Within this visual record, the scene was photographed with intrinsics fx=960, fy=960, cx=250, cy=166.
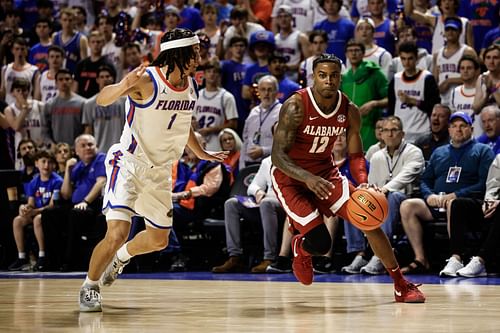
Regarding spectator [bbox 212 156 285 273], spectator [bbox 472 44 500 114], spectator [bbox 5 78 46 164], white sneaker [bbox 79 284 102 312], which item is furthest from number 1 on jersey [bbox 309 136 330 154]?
spectator [bbox 5 78 46 164]

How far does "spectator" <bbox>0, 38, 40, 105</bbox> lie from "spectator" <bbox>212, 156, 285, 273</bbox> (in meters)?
3.98

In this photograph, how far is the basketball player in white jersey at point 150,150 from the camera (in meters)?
Result: 5.86

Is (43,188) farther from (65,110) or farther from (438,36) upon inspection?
(438,36)

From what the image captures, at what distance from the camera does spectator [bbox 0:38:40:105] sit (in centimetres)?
1235

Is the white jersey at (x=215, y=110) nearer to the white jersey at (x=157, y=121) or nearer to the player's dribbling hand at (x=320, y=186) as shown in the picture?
the white jersey at (x=157, y=121)

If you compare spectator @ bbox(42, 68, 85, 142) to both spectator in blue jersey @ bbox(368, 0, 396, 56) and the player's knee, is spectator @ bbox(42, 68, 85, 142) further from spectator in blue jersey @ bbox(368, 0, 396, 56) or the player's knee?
the player's knee

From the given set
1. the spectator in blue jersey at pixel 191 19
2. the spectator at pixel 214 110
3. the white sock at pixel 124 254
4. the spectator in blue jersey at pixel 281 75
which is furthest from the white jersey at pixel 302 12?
the white sock at pixel 124 254

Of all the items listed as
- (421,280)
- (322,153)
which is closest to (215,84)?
(421,280)

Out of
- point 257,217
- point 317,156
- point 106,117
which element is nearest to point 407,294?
point 317,156

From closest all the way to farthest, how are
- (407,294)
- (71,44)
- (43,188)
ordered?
(407,294) < (43,188) < (71,44)

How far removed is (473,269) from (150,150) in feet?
11.7

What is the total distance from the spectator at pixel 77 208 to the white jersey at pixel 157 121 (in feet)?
13.5

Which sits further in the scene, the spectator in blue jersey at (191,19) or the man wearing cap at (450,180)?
the spectator in blue jersey at (191,19)

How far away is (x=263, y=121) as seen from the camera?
10227 mm
